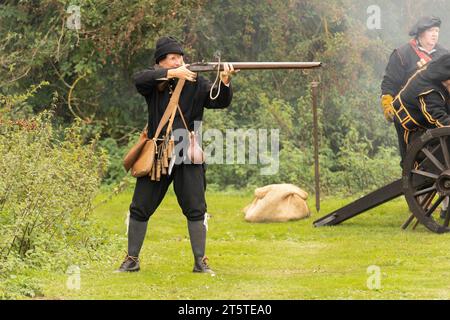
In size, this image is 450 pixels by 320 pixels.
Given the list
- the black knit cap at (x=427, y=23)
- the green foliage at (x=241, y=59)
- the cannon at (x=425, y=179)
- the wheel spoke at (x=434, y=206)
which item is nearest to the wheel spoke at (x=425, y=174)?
the cannon at (x=425, y=179)

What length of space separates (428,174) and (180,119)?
3.01m

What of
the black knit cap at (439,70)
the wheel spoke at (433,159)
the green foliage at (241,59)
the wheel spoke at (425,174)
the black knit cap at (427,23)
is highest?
the green foliage at (241,59)

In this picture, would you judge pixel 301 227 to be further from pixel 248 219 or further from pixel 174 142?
pixel 174 142

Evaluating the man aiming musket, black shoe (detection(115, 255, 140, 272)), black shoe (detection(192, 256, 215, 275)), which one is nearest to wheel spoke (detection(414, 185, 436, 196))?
the man aiming musket

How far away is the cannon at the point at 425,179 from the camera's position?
35.1ft

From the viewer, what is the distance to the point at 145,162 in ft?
28.8

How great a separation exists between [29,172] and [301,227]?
3.08 m

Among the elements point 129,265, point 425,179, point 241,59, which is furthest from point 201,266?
point 241,59

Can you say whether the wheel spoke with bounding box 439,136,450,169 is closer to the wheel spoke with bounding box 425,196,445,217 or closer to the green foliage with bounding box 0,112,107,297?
the wheel spoke with bounding box 425,196,445,217

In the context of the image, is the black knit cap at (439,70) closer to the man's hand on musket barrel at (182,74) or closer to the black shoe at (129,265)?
the man's hand on musket barrel at (182,74)

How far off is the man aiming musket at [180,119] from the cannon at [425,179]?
7.37 ft

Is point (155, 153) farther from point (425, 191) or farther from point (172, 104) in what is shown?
point (425, 191)

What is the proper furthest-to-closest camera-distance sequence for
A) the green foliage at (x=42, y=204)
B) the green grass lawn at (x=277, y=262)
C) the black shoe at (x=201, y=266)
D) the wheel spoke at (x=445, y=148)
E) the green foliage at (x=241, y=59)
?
the green foliage at (x=241, y=59), the wheel spoke at (x=445, y=148), the green foliage at (x=42, y=204), the black shoe at (x=201, y=266), the green grass lawn at (x=277, y=262)

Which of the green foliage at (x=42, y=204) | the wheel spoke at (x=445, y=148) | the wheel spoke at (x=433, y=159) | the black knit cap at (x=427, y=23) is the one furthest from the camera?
the black knit cap at (x=427, y=23)
